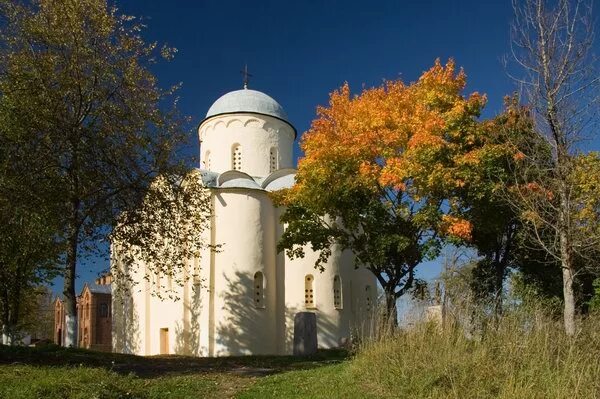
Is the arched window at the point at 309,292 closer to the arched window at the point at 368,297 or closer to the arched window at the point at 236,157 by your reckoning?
the arched window at the point at 368,297

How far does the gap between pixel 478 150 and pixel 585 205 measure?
3437mm

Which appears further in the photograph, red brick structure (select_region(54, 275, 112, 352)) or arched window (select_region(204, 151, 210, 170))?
red brick structure (select_region(54, 275, 112, 352))

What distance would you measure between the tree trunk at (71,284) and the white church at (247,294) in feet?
20.1

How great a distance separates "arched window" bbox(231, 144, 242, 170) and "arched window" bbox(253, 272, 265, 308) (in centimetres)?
682

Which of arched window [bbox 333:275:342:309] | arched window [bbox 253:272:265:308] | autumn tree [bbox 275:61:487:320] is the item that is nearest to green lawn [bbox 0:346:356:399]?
autumn tree [bbox 275:61:487:320]

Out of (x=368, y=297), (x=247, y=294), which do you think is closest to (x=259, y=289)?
(x=247, y=294)

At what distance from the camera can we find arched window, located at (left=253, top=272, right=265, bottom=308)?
2462 centimetres

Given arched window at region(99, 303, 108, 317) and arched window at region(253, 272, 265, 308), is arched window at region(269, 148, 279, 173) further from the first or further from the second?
arched window at region(99, 303, 108, 317)

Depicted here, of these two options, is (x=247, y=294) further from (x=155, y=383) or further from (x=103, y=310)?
(x=103, y=310)

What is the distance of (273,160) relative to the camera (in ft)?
97.7

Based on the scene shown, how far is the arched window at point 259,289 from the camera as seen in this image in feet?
80.8

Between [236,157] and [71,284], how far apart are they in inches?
555

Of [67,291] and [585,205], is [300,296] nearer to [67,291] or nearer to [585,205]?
[67,291]

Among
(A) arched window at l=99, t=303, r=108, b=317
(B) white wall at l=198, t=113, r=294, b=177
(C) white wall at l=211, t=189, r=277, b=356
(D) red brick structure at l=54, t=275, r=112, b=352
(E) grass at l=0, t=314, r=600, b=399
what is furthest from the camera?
(A) arched window at l=99, t=303, r=108, b=317
